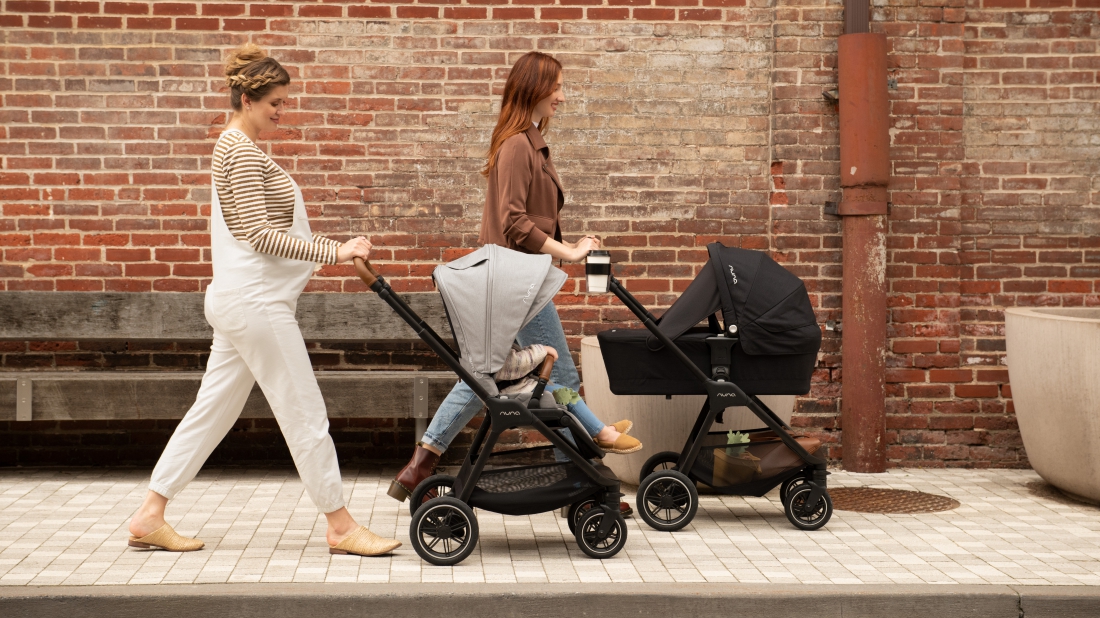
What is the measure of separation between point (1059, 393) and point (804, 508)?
1.48 meters

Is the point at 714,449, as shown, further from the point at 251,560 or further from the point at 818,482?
the point at 251,560

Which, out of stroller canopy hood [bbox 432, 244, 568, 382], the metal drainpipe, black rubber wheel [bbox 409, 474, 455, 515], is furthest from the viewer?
the metal drainpipe

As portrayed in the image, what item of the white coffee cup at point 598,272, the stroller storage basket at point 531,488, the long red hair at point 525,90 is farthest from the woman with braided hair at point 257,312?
the long red hair at point 525,90

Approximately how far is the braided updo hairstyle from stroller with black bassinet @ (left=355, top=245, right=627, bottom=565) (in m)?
0.78

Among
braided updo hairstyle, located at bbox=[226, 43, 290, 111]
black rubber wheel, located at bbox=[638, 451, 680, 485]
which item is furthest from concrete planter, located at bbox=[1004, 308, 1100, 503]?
braided updo hairstyle, located at bbox=[226, 43, 290, 111]

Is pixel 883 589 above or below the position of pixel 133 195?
below

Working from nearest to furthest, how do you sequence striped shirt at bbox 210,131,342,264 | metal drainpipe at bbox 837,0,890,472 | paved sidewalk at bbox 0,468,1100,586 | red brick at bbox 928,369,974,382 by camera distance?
paved sidewalk at bbox 0,468,1100,586 → striped shirt at bbox 210,131,342,264 → metal drainpipe at bbox 837,0,890,472 → red brick at bbox 928,369,974,382

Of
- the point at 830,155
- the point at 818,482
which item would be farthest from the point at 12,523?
the point at 830,155

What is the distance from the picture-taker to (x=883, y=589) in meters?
3.91

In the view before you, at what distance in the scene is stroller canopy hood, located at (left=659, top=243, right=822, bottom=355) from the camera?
15.9ft

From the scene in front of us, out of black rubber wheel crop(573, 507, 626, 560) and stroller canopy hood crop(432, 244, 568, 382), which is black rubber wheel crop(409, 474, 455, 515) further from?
black rubber wheel crop(573, 507, 626, 560)

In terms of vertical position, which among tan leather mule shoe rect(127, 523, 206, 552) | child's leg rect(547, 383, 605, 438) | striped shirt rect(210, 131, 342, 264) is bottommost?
tan leather mule shoe rect(127, 523, 206, 552)

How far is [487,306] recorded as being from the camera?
4.32 metres

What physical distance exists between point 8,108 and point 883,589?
520 centimetres
